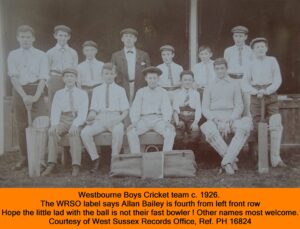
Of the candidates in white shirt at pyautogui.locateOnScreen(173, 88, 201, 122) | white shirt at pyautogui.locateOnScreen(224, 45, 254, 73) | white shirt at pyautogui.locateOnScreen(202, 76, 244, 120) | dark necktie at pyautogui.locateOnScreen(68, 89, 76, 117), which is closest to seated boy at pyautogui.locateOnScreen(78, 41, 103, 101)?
dark necktie at pyautogui.locateOnScreen(68, 89, 76, 117)

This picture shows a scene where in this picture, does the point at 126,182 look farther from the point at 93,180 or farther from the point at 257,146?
the point at 257,146

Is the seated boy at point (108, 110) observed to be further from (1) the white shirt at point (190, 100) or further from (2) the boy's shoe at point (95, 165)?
(1) the white shirt at point (190, 100)

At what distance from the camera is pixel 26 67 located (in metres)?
6.30

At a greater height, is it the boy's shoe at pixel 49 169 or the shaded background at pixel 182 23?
the shaded background at pixel 182 23

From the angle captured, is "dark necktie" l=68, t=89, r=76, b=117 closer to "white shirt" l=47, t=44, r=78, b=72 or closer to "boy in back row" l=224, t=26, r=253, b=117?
"white shirt" l=47, t=44, r=78, b=72

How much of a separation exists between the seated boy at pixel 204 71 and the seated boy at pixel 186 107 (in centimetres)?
29

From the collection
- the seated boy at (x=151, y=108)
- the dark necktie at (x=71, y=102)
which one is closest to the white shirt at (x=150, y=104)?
the seated boy at (x=151, y=108)

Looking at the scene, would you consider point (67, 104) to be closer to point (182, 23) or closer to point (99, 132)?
point (99, 132)

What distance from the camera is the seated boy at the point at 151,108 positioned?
6.11 meters

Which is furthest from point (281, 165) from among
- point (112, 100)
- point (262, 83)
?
point (112, 100)

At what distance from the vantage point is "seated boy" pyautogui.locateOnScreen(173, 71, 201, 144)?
6262 millimetres

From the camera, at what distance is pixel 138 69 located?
6648mm

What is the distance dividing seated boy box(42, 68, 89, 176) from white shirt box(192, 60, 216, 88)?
4.77ft
